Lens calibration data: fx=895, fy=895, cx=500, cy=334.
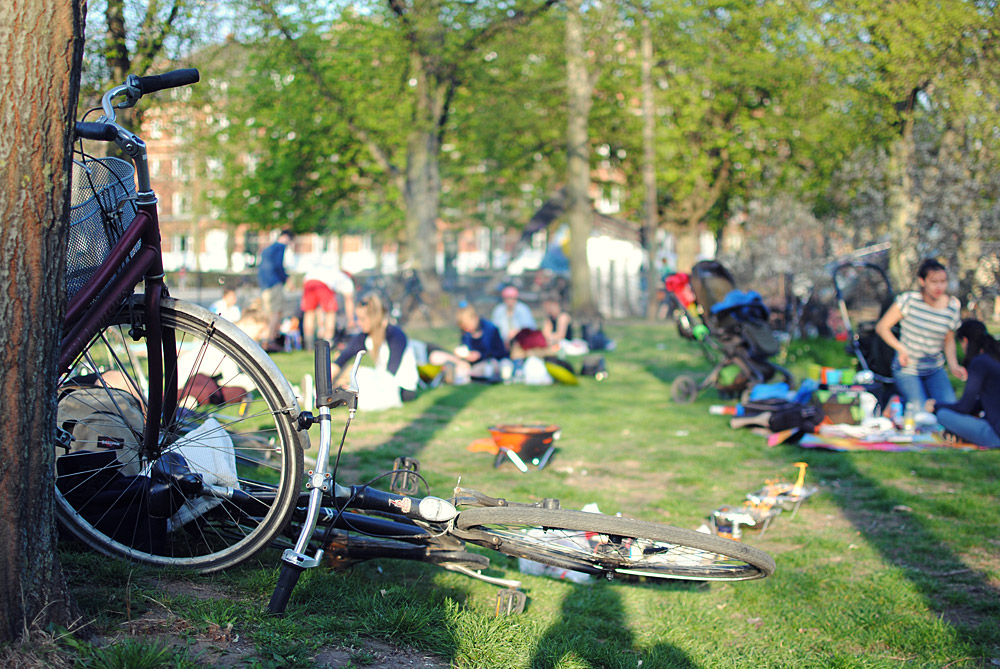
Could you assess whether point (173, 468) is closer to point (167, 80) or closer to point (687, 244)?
point (167, 80)

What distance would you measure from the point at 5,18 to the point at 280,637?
213 centimetres

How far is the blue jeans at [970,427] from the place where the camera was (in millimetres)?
7700

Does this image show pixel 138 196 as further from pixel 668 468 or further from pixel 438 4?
pixel 438 4

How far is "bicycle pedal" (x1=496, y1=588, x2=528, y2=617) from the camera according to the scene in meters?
3.70

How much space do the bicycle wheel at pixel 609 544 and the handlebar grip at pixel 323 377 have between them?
2.29 ft

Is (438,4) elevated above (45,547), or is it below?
above

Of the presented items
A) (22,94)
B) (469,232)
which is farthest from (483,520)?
(469,232)

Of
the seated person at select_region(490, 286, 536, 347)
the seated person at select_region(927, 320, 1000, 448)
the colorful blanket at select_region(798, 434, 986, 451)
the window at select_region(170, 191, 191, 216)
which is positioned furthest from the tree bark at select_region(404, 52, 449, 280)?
the window at select_region(170, 191, 191, 216)

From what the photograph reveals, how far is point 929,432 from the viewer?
8.43 m

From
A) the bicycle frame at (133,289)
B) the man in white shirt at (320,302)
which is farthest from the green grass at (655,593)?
the man in white shirt at (320,302)

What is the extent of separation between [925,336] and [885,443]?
1576 millimetres

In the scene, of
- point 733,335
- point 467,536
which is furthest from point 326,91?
point 467,536

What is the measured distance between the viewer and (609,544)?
3430mm

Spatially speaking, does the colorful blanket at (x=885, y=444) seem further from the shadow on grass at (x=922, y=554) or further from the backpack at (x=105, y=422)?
the backpack at (x=105, y=422)
